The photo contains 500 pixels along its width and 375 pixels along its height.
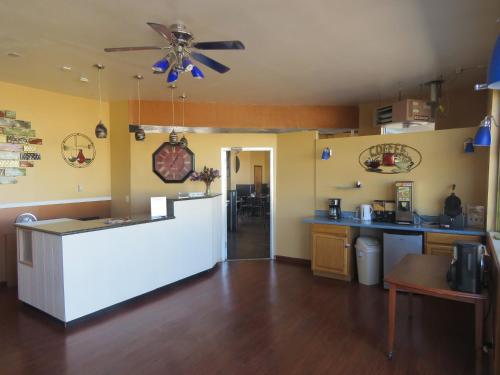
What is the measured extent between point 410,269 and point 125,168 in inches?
187

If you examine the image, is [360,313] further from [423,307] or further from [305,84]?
[305,84]

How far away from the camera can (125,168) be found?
559cm

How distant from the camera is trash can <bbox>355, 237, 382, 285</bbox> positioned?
14.5ft

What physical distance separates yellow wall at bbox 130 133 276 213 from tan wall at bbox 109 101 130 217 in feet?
0.82

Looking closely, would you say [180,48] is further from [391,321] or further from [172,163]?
[172,163]

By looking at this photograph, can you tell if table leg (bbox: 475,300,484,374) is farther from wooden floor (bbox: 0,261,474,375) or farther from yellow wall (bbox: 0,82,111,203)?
yellow wall (bbox: 0,82,111,203)

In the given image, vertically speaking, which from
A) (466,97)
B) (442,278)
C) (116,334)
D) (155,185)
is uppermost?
(466,97)

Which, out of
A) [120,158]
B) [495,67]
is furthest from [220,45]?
[120,158]

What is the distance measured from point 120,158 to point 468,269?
5.30 metres

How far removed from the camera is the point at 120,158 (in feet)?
18.5

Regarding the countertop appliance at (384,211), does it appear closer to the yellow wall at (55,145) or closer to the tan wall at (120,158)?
the tan wall at (120,158)

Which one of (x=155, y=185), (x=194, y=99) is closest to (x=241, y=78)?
(x=194, y=99)

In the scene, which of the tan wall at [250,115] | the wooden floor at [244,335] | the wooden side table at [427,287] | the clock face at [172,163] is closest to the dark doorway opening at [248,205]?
the tan wall at [250,115]

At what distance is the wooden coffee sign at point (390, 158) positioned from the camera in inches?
177
